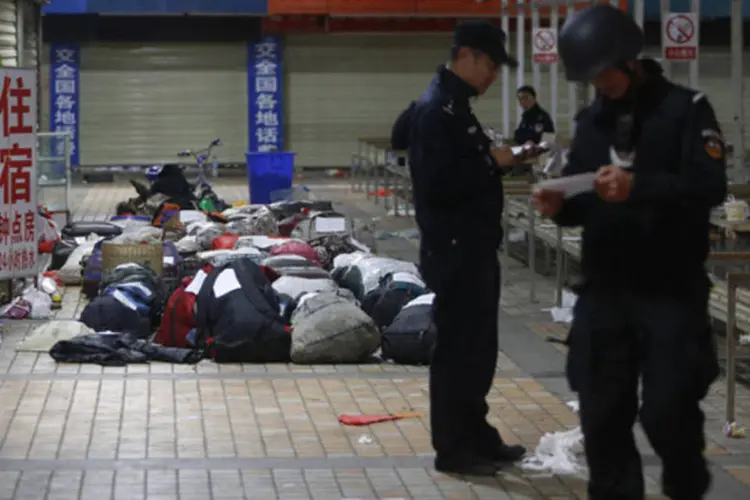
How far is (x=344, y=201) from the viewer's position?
23562mm

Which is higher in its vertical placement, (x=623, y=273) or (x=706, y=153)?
(x=706, y=153)

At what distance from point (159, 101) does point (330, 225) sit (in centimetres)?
1565

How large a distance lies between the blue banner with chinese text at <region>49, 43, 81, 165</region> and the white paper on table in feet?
82.5

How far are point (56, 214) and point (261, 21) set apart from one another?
12.6m

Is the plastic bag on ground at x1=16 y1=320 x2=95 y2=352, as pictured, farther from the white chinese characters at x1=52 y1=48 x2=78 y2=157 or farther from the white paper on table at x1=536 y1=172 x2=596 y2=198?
the white chinese characters at x1=52 y1=48 x2=78 y2=157

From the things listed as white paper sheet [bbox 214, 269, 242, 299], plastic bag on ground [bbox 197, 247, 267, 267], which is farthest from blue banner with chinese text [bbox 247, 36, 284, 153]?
white paper sheet [bbox 214, 269, 242, 299]

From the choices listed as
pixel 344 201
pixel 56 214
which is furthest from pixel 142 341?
pixel 344 201

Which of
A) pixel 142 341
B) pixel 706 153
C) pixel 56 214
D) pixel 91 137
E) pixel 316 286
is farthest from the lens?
pixel 91 137

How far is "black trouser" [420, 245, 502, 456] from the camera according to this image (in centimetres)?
663

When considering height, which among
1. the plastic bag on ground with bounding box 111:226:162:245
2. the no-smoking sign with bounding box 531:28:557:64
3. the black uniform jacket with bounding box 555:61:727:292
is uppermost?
the no-smoking sign with bounding box 531:28:557:64

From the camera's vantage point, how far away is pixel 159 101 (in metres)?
29.8

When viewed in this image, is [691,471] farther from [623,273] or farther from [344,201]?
[344,201]

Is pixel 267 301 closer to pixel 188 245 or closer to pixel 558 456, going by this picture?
pixel 558 456

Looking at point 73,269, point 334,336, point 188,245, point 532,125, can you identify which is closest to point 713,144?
point 334,336
